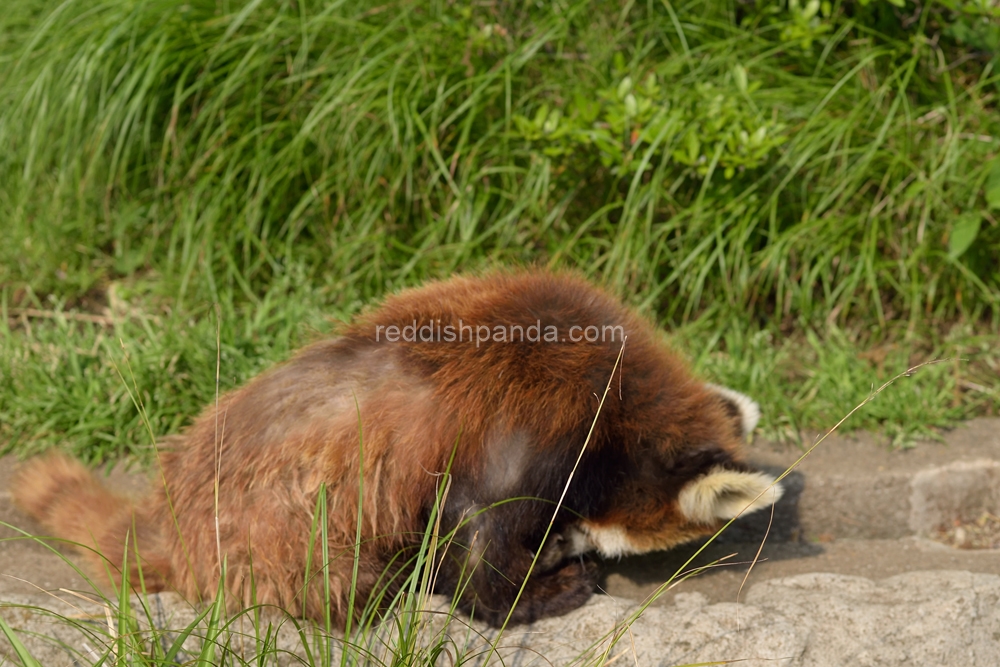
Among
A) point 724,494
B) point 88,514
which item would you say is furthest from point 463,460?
point 88,514

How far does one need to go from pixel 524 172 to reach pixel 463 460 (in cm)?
221

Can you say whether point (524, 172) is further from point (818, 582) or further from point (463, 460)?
point (818, 582)

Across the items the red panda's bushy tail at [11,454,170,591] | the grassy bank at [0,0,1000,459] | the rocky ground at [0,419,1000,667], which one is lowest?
the rocky ground at [0,419,1000,667]

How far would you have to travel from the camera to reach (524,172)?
450 centimetres

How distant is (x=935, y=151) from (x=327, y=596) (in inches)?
144

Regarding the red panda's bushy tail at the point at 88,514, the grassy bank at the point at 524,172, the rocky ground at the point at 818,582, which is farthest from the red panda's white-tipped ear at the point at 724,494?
the red panda's bushy tail at the point at 88,514

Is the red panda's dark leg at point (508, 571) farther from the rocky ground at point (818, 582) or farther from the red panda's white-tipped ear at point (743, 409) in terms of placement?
the red panda's white-tipped ear at point (743, 409)

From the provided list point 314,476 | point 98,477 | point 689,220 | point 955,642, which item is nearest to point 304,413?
point 314,476

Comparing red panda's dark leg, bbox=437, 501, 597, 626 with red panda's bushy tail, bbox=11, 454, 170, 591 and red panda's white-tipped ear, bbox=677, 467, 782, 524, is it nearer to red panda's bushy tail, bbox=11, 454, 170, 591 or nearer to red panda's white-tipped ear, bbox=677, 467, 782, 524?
red panda's white-tipped ear, bbox=677, 467, 782, 524

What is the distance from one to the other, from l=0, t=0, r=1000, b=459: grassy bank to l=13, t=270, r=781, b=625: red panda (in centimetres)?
124

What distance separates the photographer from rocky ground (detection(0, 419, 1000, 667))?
2613 millimetres

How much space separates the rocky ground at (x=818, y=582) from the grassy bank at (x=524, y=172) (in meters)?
0.48

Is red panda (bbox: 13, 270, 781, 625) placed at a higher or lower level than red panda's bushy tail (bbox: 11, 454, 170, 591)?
higher

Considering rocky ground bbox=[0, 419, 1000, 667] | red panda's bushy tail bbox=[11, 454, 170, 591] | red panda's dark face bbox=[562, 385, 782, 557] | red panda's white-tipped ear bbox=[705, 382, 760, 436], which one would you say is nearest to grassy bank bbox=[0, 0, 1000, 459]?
rocky ground bbox=[0, 419, 1000, 667]
